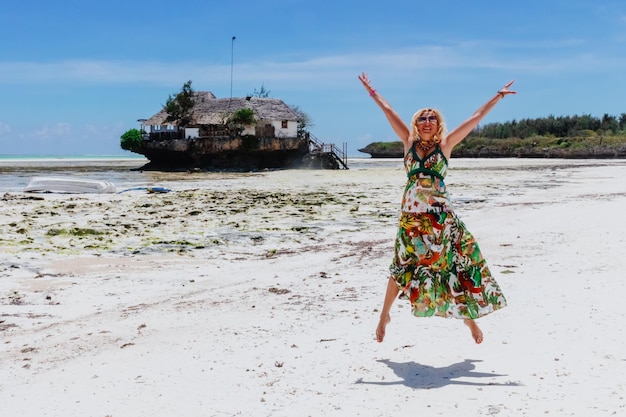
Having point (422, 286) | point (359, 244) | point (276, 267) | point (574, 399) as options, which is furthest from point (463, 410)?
point (359, 244)

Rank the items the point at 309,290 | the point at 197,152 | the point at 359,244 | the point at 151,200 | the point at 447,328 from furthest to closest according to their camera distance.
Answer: the point at 197,152, the point at 151,200, the point at 359,244, the point at 309,290, the point at 447,328

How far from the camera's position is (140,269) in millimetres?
8484

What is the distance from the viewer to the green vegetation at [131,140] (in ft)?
195

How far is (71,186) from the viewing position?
22703 mm

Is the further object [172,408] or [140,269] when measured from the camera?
[140,269]

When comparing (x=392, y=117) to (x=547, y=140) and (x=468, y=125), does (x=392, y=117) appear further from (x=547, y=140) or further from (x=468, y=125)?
(x=547, y=140)

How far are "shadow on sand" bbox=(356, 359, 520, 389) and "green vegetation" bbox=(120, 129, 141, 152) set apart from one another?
5772cm

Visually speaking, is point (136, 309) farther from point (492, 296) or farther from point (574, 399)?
point (574, 399)

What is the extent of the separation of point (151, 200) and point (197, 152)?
35071 millimetres

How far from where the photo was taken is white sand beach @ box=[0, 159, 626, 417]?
151 inches

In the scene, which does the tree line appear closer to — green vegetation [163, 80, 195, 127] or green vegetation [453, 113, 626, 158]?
green vegetation [453, 113, 626, 158]

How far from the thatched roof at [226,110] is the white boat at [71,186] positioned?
33.7 metres

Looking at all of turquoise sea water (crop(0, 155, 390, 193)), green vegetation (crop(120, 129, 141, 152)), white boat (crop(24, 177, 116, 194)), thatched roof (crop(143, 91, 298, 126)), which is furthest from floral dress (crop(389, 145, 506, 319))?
green vegetation (crop(120, 129, 141, 152))

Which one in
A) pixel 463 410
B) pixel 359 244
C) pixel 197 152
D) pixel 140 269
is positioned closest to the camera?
pixel 463 410
